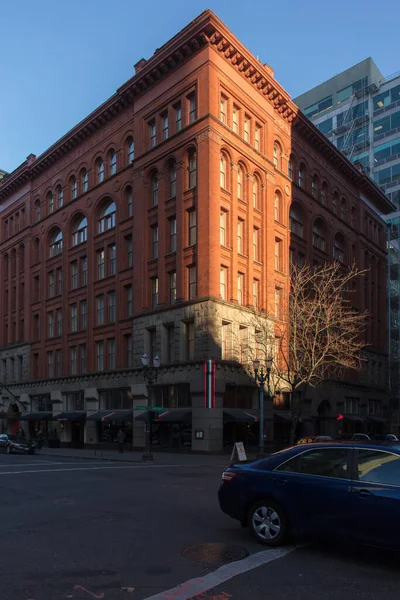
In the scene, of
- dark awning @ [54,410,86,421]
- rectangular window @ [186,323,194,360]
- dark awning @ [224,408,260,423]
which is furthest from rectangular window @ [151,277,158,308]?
dark awning @ [54,410,86,421]

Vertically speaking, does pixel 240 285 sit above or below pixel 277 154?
below

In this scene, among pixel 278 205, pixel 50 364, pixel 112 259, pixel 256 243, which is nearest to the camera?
pixel 256 243

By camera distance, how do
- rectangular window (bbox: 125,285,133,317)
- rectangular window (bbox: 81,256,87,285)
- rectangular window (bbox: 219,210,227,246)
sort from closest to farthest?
rectangular window (bbox: 219,210,227,246) → rectangular window (bbox: 125,285,133,317) → rectangular window (bbox: 81,256,87,285)

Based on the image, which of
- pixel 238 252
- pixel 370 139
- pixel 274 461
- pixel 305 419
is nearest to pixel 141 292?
pixel 238 252

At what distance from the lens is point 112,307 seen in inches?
1714

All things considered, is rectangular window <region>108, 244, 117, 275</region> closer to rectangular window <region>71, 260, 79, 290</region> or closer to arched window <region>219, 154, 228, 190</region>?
rectangular window <region>71, 260, 79, 290</region>

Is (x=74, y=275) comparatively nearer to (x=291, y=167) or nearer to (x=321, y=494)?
(x=291, y=167)

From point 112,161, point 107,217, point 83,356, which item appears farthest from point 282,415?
point 112,161

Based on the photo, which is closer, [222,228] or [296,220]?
[222,228]

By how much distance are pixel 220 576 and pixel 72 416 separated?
3888cm

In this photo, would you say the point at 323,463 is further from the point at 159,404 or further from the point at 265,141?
the point at 265,141

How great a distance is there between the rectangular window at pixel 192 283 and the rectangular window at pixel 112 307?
914 cm

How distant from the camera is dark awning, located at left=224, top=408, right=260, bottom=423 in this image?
34000 mm

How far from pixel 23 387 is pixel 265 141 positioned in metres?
31.2
